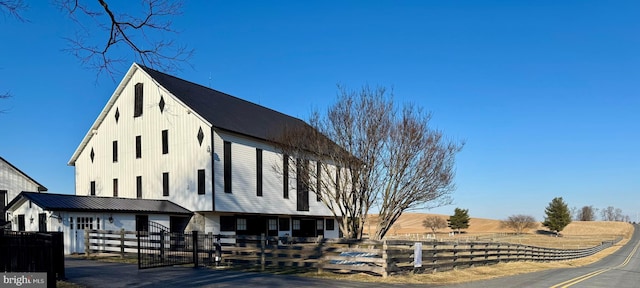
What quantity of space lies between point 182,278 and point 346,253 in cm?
536

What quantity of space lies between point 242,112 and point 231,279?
902 inches

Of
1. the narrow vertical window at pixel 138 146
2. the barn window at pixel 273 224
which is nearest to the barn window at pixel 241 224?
the barn window at pixel 273 224

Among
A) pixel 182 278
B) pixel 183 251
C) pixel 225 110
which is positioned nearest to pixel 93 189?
pixel 225 110

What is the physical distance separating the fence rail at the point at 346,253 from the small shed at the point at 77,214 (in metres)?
1.65

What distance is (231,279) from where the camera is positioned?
1513 cm

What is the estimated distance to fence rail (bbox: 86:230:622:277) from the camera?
655 inches

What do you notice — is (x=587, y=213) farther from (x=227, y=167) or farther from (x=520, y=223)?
(x=227, y=167)

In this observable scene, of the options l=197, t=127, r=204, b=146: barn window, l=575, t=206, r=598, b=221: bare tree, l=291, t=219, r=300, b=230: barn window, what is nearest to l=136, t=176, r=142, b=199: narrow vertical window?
l=197, t=127, r=204, b=146: barn window

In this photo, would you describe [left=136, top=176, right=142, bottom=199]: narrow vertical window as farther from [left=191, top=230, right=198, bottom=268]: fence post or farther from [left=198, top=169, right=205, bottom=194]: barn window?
[left=191, top=230, right=198, bottom=268]: fence post

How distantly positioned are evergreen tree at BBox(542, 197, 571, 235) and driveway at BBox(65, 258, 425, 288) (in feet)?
304

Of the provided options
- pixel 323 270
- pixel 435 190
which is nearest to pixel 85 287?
pixel 323 270

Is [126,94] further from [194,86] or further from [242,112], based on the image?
[242,112]

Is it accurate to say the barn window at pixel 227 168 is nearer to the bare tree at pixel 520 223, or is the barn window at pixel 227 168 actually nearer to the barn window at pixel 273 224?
the barn window at pixel 273 224

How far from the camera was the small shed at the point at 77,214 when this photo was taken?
24.7m
